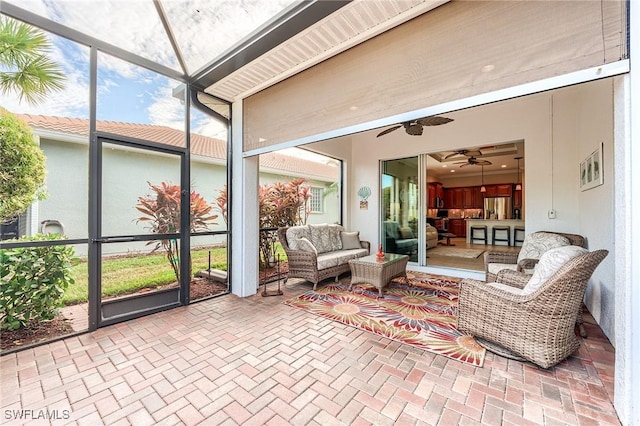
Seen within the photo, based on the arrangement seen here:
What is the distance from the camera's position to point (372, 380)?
2.05m

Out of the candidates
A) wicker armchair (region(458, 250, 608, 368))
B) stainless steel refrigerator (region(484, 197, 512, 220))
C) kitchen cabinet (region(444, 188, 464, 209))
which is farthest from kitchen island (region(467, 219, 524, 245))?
wicker armchair (region(458, 250, 608, 368))

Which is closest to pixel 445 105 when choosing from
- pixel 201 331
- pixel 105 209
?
pixel 201 331

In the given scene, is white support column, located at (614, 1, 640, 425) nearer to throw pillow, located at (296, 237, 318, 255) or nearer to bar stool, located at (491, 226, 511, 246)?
throw pillow, located at (296, 237, 318, 255)

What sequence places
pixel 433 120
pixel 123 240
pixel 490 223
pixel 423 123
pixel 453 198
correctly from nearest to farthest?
pixel 123 240 → pixel 433 120 → pixel 423 123 → pixel 490 223 → pixel 453 198

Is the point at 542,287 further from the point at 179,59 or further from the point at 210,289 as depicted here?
the point at 179,59

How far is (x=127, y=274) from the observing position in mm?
3344

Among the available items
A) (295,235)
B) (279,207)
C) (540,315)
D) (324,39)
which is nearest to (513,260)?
(540,315)

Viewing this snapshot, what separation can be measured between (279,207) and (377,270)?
2685 millimetres

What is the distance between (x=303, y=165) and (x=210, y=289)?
386 centimetres

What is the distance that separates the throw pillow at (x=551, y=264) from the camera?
2223 mm

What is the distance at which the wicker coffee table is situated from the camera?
157 inches

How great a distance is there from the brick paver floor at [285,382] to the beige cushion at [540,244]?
1031 millimetres

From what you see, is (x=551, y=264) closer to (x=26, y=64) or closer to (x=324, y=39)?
(x=324, y=39)

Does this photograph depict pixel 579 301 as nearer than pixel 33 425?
No
